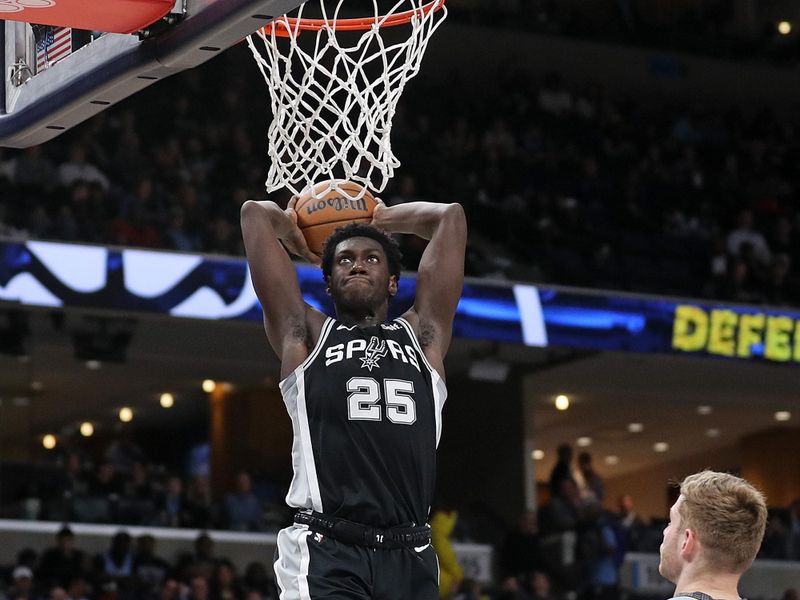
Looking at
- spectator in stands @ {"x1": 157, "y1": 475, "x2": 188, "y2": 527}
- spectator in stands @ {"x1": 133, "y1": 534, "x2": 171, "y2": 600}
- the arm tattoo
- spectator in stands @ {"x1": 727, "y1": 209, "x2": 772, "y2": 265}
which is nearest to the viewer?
the arm tattoo

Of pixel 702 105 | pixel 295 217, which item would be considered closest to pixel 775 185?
pixel 702 105

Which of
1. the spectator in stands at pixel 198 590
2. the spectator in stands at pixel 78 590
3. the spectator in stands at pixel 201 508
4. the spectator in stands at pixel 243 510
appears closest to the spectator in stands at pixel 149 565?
the spectator in stands at pixel 198 590

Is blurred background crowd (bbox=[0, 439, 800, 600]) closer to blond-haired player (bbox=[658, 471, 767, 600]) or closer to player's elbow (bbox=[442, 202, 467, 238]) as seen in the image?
player's elbow (bbox=[442, 202, 467, 238])

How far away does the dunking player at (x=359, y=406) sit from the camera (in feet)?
14.0

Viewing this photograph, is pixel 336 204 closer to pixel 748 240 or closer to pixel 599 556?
pixel 599 556

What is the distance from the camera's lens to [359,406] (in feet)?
14.3

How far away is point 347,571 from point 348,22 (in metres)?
2.44

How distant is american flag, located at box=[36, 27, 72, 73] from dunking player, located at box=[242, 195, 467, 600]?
2.38 ft

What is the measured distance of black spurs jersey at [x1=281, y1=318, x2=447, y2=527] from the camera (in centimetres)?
430

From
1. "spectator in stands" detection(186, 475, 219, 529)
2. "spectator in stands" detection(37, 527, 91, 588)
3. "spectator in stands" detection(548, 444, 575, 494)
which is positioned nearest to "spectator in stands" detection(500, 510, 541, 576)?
"spectator in stands" detection(548, 444, 575, 494)

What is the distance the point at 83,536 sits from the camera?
1275 cm

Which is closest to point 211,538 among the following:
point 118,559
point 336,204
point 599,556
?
point 118,559

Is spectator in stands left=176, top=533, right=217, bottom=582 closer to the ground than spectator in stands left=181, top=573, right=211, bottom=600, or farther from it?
farther from it

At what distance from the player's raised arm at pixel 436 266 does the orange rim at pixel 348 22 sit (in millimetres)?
890
